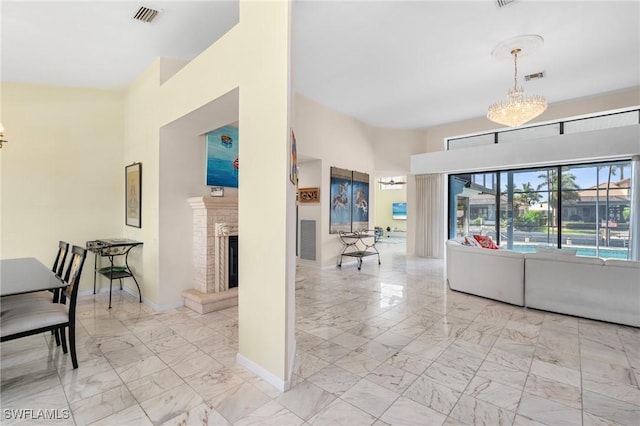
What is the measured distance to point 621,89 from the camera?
5648mm

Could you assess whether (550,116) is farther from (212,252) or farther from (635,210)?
(212,252)

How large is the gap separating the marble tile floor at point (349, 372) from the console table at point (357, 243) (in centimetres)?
288

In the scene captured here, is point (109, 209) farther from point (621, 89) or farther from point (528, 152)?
point (621, 89)

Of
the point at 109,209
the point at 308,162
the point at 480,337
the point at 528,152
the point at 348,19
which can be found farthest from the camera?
the point at 308,162

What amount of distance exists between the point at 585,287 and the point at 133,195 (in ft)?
21.1

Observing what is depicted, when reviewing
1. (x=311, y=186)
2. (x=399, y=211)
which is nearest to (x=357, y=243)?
(x=311, y=186)

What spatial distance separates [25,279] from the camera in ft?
8.11

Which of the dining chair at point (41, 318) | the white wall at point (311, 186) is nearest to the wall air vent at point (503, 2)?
the white wall at point (311, 186)

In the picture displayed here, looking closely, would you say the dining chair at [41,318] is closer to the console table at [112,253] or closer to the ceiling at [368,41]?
the console table at [112,253]

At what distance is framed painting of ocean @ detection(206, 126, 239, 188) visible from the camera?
167 inches

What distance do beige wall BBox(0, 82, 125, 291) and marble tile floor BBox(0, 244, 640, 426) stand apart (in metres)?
1.48

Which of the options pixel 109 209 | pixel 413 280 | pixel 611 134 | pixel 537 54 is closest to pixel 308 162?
pixel 413 280

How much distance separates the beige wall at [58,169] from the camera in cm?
416

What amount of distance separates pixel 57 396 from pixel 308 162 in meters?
5.68
